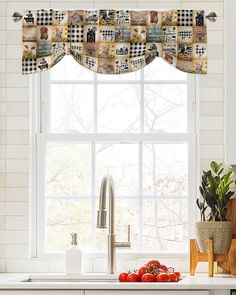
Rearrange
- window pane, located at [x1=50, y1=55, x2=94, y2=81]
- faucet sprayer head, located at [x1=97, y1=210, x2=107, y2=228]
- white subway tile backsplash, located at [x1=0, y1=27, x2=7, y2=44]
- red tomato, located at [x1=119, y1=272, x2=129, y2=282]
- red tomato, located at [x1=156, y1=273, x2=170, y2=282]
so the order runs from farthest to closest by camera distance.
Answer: window pane, located at [x1=50, y1=55, x2=94, y2=81]
white subway tile backsplash, located at [x1=0, y1=27, x2=7, y2=44]
faucet sprayer head, located at [x1=97, y1=210, x2=107, y2=228]
red tomato, located at [x1=119, y1=272, x2=129, y2=282]
red tomato, located at [x1=156, y1=273, x2=170, y2=282]

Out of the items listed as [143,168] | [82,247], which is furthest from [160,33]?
[82,247]

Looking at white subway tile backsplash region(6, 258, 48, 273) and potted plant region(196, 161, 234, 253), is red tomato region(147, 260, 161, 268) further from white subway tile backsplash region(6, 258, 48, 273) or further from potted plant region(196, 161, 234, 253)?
white subway tile backsplash region(6, 258, 48, 273)

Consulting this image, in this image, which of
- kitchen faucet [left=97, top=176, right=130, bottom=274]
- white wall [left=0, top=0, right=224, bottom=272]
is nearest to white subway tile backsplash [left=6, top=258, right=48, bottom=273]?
white wall [left=0, top=0, right=224, bottom=272]

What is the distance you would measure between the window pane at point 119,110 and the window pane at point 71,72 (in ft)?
0.46

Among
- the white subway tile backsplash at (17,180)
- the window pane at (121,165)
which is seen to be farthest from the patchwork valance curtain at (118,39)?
the white subway tile backsplash at (17,180)

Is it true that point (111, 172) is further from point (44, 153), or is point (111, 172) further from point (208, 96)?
point (208, 96)

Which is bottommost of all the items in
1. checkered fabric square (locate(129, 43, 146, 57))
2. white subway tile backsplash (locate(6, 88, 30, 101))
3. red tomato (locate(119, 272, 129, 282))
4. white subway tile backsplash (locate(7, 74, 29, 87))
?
red tomato (locate(119, 272, 129, 282))

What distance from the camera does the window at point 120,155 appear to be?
4734 millimetres

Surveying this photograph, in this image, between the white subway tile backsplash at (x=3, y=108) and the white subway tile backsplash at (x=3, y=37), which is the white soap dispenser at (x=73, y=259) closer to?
the white subway tile backsplash at (x=3, y=108)

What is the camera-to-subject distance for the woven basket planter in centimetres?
430

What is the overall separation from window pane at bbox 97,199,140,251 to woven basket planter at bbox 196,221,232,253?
1.79 feet

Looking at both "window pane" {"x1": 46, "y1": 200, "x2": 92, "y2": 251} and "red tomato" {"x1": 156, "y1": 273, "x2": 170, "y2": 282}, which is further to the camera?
"window pane" {"x1": 46, "y1": 200, "x2": 92, "y2": 251}

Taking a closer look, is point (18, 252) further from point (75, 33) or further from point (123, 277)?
point (75, 33)

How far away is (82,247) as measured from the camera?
475 cm
